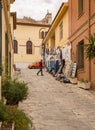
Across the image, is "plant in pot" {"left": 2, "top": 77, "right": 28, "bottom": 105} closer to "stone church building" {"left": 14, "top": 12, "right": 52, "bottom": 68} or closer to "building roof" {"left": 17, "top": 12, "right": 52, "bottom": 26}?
"stone church building" {"left": 14, "top": 12, "right": 52, "bottom": 68}

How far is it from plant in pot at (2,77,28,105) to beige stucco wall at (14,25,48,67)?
1897 inches

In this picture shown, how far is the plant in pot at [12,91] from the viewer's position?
424 inches

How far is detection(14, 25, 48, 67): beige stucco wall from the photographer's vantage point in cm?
6006

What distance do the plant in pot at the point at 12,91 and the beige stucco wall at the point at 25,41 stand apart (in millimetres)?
48175

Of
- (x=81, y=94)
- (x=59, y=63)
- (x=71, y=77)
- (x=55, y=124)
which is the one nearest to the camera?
(x=55, y=124)

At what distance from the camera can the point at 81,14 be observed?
76.5ft

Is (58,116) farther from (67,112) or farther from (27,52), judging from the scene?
(27,52)

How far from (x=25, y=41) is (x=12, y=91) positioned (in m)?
50.2

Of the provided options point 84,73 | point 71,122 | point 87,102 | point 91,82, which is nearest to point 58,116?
point 71,122

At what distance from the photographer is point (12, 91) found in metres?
10.8

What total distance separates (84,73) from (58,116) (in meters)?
11.2

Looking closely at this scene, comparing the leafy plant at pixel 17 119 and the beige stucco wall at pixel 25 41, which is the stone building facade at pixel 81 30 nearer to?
the leafy plant at pixel 17 119

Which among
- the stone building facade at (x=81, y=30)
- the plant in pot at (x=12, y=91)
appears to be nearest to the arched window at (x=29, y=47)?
the stone building facade at (x=81, y=30)

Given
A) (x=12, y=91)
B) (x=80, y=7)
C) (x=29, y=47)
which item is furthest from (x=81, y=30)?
(x=29, y=47)
